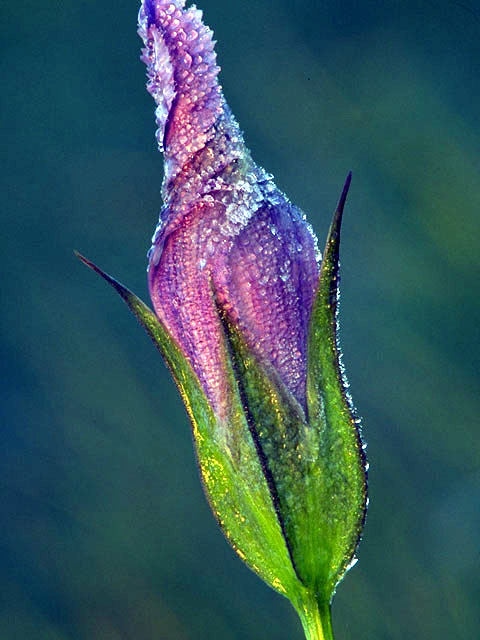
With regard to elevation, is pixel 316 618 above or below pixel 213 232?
below

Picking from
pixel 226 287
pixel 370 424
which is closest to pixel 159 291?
pixel 226 287

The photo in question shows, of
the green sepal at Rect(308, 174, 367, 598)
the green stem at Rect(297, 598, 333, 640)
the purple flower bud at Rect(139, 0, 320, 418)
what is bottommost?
the green stem at Rect(297, 598, 333, 640)

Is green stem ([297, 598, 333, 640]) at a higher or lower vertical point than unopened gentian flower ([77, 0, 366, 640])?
lower

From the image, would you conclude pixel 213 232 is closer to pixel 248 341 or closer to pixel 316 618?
pixel 248 341

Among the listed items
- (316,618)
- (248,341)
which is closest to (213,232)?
(248,341)

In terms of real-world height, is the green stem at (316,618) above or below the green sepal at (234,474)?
below

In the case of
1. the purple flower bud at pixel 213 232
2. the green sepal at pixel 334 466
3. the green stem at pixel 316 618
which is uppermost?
the purple flower bud at pixel 213 232

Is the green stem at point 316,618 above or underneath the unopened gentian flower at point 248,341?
underneath
